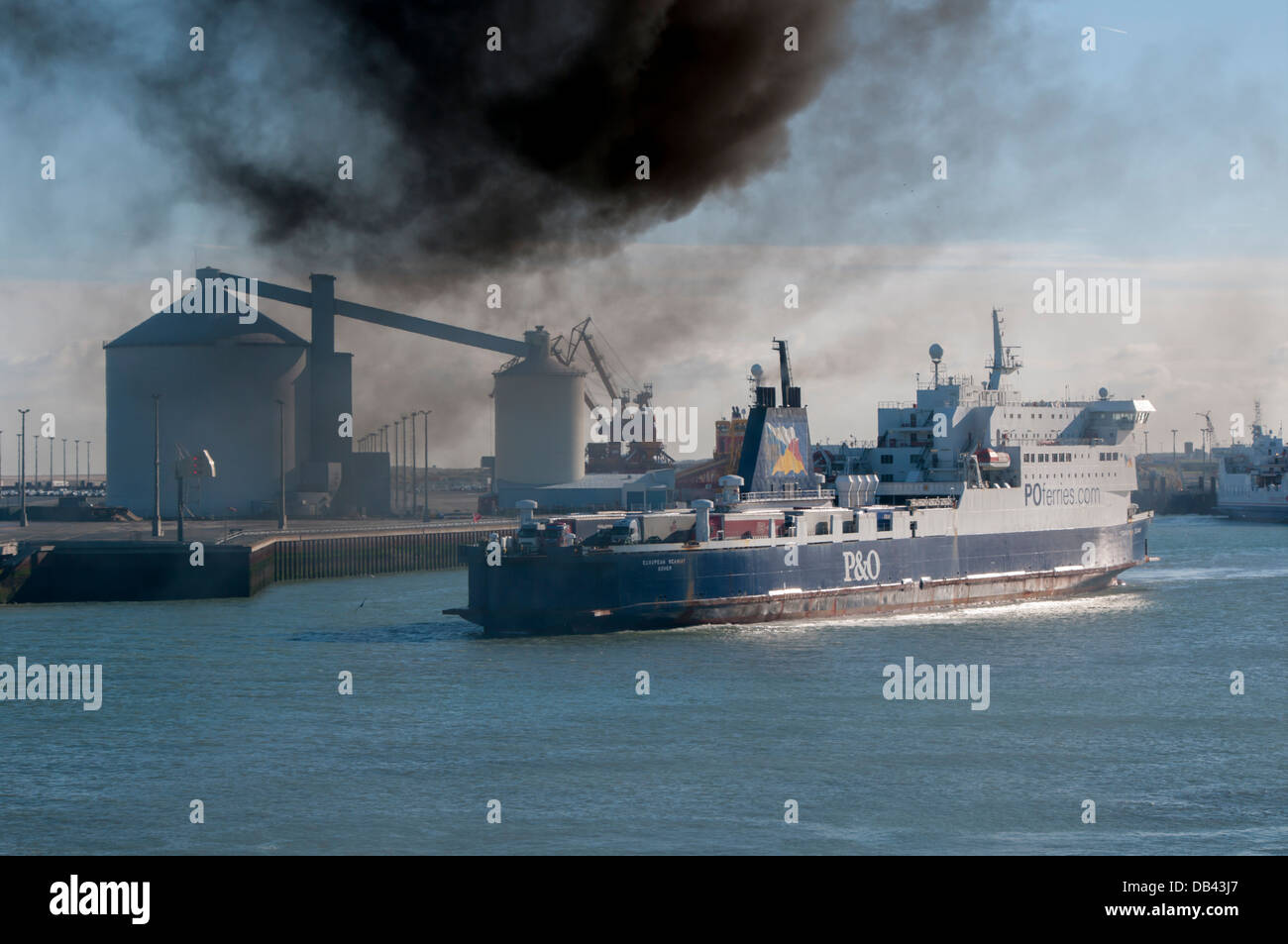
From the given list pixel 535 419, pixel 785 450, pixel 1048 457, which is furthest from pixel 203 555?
pixel 535 419

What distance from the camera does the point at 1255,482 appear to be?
12675 centimetres

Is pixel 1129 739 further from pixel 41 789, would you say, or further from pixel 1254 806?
pixel 41 789

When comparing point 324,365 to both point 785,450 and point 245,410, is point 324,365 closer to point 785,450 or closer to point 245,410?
point 245,410

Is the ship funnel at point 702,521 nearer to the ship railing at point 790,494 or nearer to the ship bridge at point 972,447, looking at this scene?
the ship railing at point 790,494

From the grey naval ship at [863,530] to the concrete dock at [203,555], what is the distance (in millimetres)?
15038

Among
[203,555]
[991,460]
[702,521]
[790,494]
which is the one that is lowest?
[203,555]

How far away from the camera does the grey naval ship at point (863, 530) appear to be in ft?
145

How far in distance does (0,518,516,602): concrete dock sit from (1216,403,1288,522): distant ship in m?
69.0

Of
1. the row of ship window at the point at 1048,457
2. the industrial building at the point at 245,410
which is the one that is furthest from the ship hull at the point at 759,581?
the industrial building at the point at 245,410

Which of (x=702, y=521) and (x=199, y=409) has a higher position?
(x=199, y=409)

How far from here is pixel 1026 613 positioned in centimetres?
5312

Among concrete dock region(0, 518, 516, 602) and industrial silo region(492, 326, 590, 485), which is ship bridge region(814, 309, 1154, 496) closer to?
concrete dock region(0, 518, 516, 602)

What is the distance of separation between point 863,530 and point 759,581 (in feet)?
20.3
